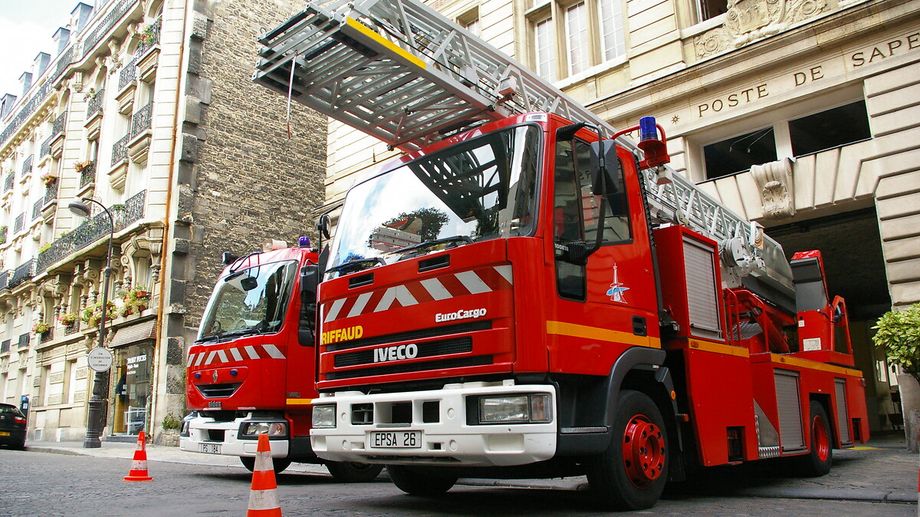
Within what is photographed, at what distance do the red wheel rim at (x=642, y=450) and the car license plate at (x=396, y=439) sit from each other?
1472 mm

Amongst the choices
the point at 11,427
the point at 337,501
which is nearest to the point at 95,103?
the point at 11,427

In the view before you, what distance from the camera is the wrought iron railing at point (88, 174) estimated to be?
28500mm

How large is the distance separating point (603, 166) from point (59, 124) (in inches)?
1348

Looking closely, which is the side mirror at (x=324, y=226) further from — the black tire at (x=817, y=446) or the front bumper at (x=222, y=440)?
the black tire at (x=817, y=446)

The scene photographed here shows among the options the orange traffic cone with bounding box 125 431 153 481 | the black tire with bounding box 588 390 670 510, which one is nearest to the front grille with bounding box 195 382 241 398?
the orange traffic cone with bounding box 125 431 153 481

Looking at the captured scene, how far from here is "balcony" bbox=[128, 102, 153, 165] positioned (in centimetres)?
2398

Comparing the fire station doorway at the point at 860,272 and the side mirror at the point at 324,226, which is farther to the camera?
the fire station doorway at the point at 860,272

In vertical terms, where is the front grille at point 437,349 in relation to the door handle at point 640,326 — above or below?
below

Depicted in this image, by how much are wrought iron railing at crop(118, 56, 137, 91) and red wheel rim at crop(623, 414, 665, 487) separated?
2532cm

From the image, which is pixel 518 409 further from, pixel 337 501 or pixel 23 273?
pixel 23 273

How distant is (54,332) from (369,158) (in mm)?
17998

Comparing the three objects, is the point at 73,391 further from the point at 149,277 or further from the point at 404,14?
Answer: the point at 404,14

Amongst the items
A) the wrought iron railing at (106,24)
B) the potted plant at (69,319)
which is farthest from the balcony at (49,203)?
the potted plant at (69,319)

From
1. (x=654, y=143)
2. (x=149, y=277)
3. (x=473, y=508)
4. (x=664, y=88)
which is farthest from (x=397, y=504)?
(x=149, y=277)
